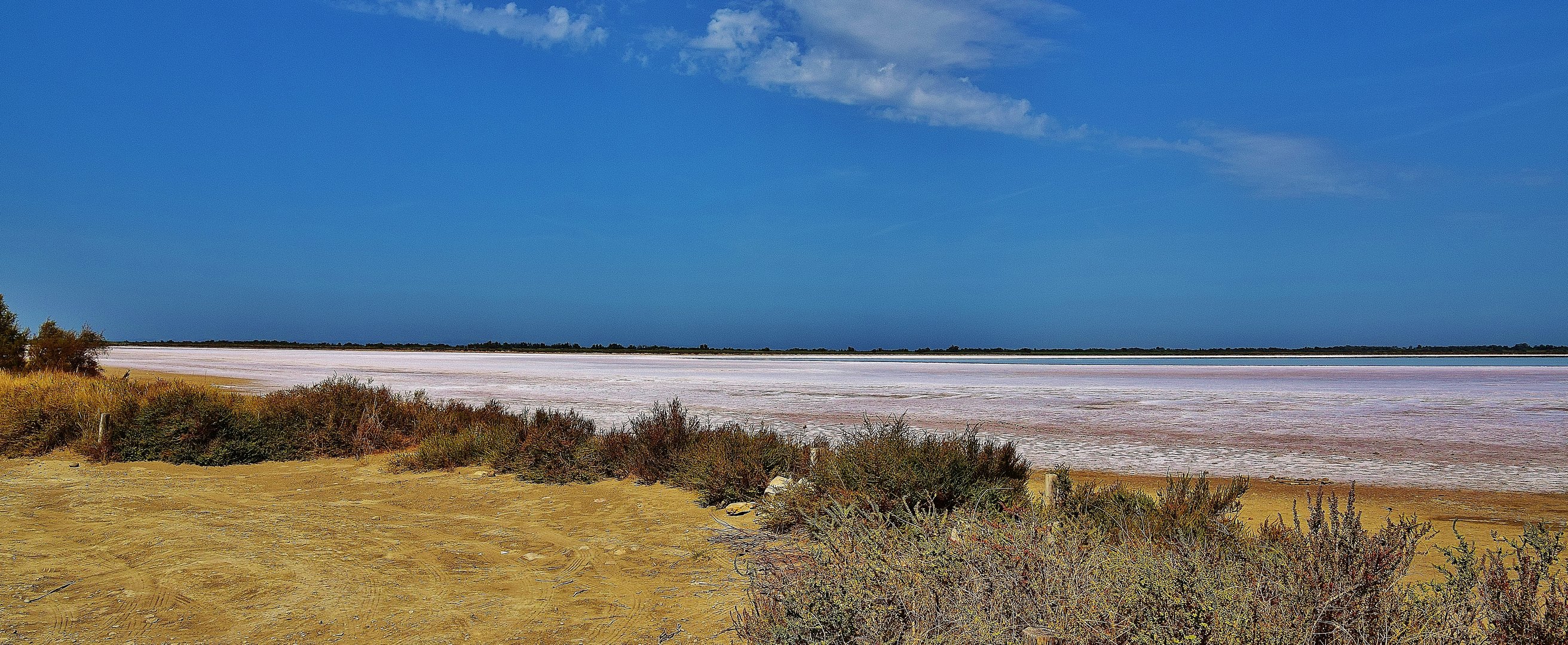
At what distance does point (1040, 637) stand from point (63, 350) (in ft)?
105

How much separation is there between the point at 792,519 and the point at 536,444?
5.03 metres

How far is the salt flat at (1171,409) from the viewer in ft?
38.5

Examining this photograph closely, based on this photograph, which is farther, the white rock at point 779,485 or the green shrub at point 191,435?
the green shrub at point 191,435

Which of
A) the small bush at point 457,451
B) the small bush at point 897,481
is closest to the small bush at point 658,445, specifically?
the small bush at point 457,451

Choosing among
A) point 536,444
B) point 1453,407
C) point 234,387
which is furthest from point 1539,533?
point 234,387

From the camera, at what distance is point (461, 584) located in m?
5.98

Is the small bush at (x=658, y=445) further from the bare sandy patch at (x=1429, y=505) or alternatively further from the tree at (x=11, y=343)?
the tree at (x=11, y=343)

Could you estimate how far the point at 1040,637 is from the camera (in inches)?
147

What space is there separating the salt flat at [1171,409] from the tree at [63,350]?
185 inches

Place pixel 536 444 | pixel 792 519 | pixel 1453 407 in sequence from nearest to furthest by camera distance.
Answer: pixel 792 519, pixel 536 444, pixel 1453 407

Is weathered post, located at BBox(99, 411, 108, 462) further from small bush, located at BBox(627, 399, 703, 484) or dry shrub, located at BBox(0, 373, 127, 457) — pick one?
small bush, located at BBox(627, 399, 703, 484)

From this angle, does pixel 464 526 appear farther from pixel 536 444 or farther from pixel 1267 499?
pixel 1267 499

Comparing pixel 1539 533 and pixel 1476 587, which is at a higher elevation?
pixel 1539 533

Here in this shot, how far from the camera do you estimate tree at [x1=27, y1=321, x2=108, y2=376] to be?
24641 mm
